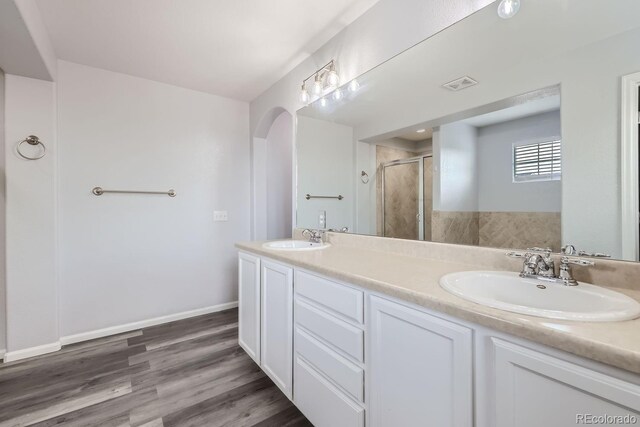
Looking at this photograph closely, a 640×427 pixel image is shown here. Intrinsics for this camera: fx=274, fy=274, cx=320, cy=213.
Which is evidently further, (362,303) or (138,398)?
(138,398)

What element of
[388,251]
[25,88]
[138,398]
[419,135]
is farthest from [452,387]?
[25,88]

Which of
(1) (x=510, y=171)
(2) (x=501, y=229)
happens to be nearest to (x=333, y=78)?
(1) (x=510, y=171)

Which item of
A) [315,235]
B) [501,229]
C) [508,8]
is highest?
[508,8]

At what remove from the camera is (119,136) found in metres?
2.45

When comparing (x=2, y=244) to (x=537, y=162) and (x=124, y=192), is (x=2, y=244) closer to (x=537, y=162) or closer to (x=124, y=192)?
(x=124, y=192)

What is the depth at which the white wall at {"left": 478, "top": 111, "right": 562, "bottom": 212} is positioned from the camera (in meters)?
1.03

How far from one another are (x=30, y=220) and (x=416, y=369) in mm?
2771

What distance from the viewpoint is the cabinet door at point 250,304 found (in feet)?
5.86

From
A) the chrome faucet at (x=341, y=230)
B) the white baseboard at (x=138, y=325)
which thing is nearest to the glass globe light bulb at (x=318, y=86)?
the chrome faucet at (x=341, y=230)

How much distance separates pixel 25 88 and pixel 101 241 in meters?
1.25

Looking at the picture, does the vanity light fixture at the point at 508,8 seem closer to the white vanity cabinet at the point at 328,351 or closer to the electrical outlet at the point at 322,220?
the white vanity cabinet at the point at 328,351

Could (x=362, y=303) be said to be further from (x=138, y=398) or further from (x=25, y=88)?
(x=25, y=88)

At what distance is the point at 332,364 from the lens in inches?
46.4

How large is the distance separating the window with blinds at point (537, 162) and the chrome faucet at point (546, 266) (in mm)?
285
